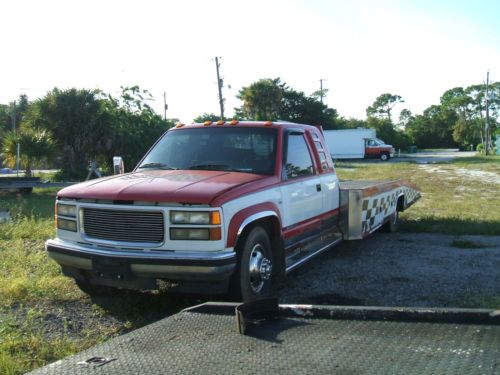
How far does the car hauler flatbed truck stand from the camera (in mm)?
2685

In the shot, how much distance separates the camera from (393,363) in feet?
8.71

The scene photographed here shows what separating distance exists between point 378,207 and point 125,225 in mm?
4548

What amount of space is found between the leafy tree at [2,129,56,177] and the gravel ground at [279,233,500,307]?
718 inches

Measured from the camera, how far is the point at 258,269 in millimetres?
5047

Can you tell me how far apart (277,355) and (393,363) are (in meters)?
0.62

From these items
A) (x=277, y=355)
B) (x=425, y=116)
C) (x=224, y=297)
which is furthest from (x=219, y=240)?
(x=425, y=116)

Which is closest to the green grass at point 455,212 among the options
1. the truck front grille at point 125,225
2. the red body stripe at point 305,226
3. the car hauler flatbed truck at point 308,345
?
the red body stripe at point 305,226

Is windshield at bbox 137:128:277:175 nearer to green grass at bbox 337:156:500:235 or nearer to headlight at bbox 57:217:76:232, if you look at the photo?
headlight at bbox 57:217:76:232

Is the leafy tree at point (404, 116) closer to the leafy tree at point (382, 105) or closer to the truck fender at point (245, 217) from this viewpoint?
the leafy tree at point (382, 105)

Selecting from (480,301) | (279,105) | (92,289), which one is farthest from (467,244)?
(279,105)

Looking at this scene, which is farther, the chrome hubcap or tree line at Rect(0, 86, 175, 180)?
tree line at Rect(0, 86, 175, 180)

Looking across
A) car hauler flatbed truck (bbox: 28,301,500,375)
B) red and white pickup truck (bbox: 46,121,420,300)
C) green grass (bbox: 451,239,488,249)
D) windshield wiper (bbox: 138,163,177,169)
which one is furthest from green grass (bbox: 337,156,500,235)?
car hauler flatbed truck (bbox: 28,301,500,375)

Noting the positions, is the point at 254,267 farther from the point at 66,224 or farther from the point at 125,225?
the point at 66,224

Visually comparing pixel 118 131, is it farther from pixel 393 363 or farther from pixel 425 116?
pixel 425 116
